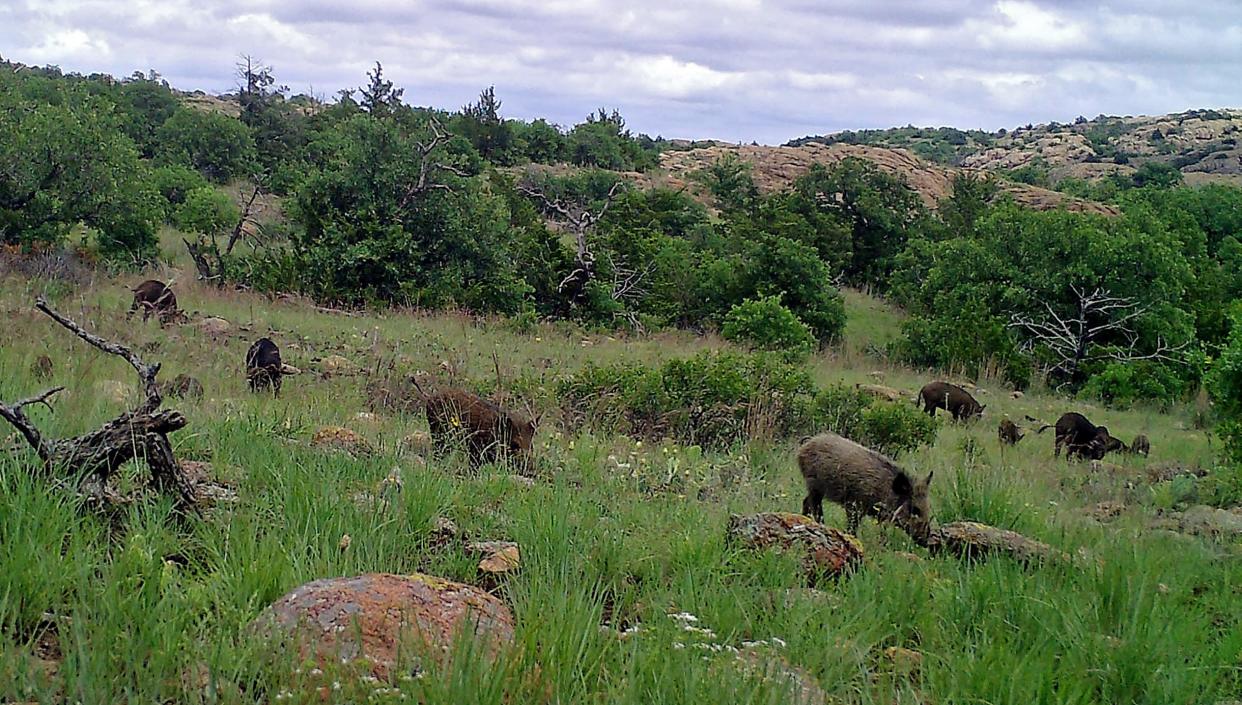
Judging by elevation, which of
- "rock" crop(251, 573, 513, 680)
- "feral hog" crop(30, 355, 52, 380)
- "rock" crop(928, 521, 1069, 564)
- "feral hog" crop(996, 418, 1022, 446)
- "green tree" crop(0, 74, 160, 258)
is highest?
"green tree" crop(0, 74, 160, 258)

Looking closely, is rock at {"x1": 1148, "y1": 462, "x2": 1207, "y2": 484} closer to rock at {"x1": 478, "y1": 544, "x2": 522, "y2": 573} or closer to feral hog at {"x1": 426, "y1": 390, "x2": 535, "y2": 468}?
feral hog at {"x1": 426, "y1": 390, "x2": 535, "y2": 468}

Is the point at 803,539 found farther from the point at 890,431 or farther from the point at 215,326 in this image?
the point at 215,326

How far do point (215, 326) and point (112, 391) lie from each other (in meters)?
6.85

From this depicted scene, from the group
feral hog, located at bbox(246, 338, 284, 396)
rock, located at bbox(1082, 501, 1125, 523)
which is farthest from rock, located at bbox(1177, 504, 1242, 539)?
feral hog, located at bbox(246, 338, 284, 396)

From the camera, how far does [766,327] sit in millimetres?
18859

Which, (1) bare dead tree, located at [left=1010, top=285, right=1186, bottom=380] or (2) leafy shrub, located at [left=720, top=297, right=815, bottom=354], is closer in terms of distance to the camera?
(2) leafy shrub, located at [left=720, top=297, right=815, bottom=354]

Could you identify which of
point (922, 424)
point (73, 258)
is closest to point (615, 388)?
point (922, 424)

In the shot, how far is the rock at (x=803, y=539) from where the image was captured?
3.73 m

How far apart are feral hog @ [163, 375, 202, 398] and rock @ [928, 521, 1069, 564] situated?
457 cm

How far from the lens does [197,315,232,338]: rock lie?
11.5 metres

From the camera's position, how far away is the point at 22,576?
2531 millimetres

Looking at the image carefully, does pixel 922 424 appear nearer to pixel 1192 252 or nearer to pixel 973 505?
pixel 973 505

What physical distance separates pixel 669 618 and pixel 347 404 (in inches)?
191

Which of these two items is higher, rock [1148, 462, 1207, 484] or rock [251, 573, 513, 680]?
rock [251, 573, 513, 680]
